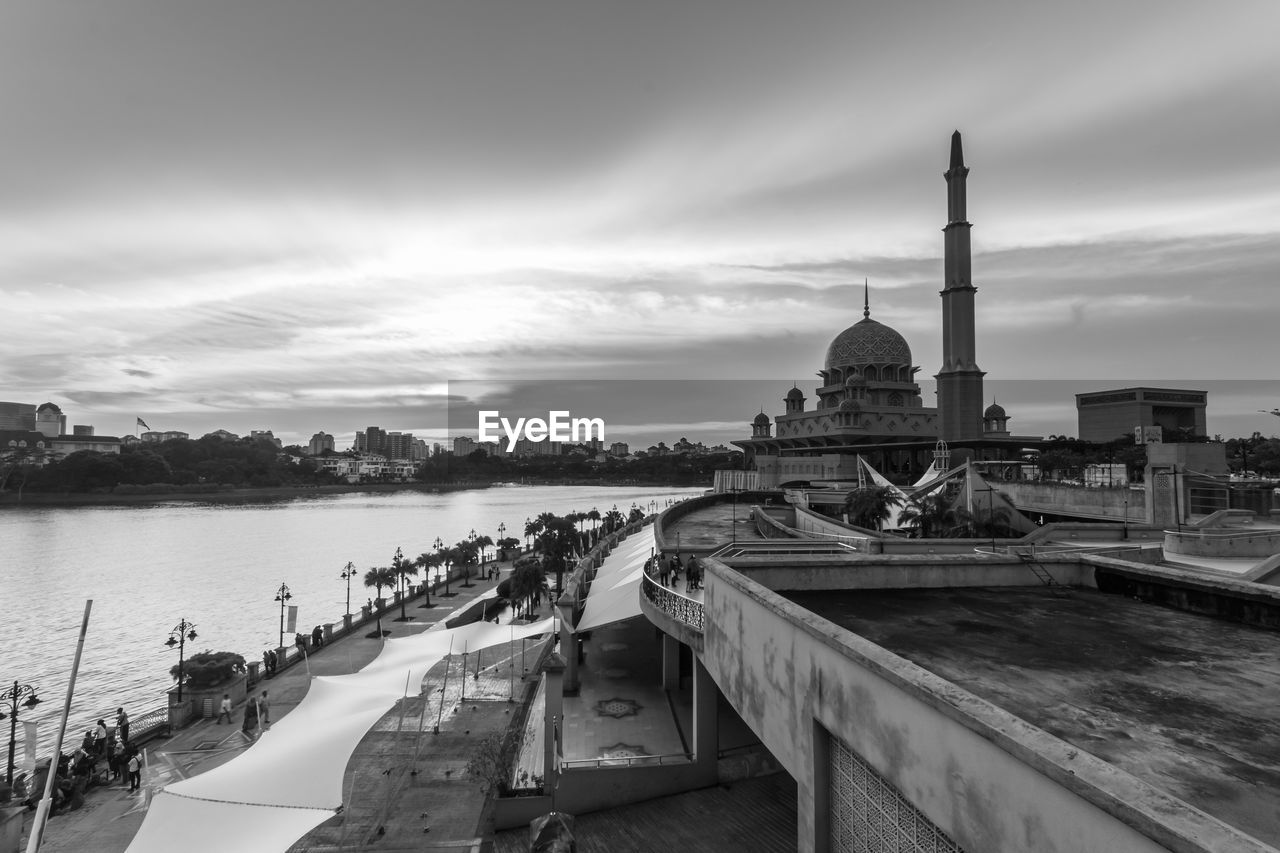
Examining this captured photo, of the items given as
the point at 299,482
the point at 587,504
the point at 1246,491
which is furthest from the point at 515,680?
the point at 299,482

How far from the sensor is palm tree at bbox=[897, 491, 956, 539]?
85.4 ft

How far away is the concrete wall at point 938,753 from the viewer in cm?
281

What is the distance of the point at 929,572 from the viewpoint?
945 centimetres

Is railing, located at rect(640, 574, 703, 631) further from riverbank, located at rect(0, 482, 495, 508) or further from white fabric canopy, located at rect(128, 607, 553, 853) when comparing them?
riverbank, located at rect(0, 482, 495, 508)

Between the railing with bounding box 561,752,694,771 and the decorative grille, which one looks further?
the railing with bounding box 561,752,694,771

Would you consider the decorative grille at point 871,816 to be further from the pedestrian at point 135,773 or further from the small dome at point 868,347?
the small dome at point 868,347

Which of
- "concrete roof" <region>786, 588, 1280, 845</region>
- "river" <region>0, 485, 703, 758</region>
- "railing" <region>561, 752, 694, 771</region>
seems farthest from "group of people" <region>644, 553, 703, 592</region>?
"river" <region>0, 485, 703, 758</region>

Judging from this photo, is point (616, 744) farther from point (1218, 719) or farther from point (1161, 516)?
point (1161, 516)

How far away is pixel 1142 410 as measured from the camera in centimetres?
7625

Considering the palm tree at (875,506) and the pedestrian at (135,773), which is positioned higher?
the palm tree at (875,506)

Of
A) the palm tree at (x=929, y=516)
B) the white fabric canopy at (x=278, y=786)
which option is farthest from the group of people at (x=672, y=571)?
the palm tree at (x=929, y=516)

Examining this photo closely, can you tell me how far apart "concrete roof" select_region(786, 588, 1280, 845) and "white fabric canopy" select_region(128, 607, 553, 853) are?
7.81 meters

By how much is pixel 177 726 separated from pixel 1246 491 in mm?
35953

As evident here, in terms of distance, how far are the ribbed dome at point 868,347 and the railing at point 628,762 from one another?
64015mm
